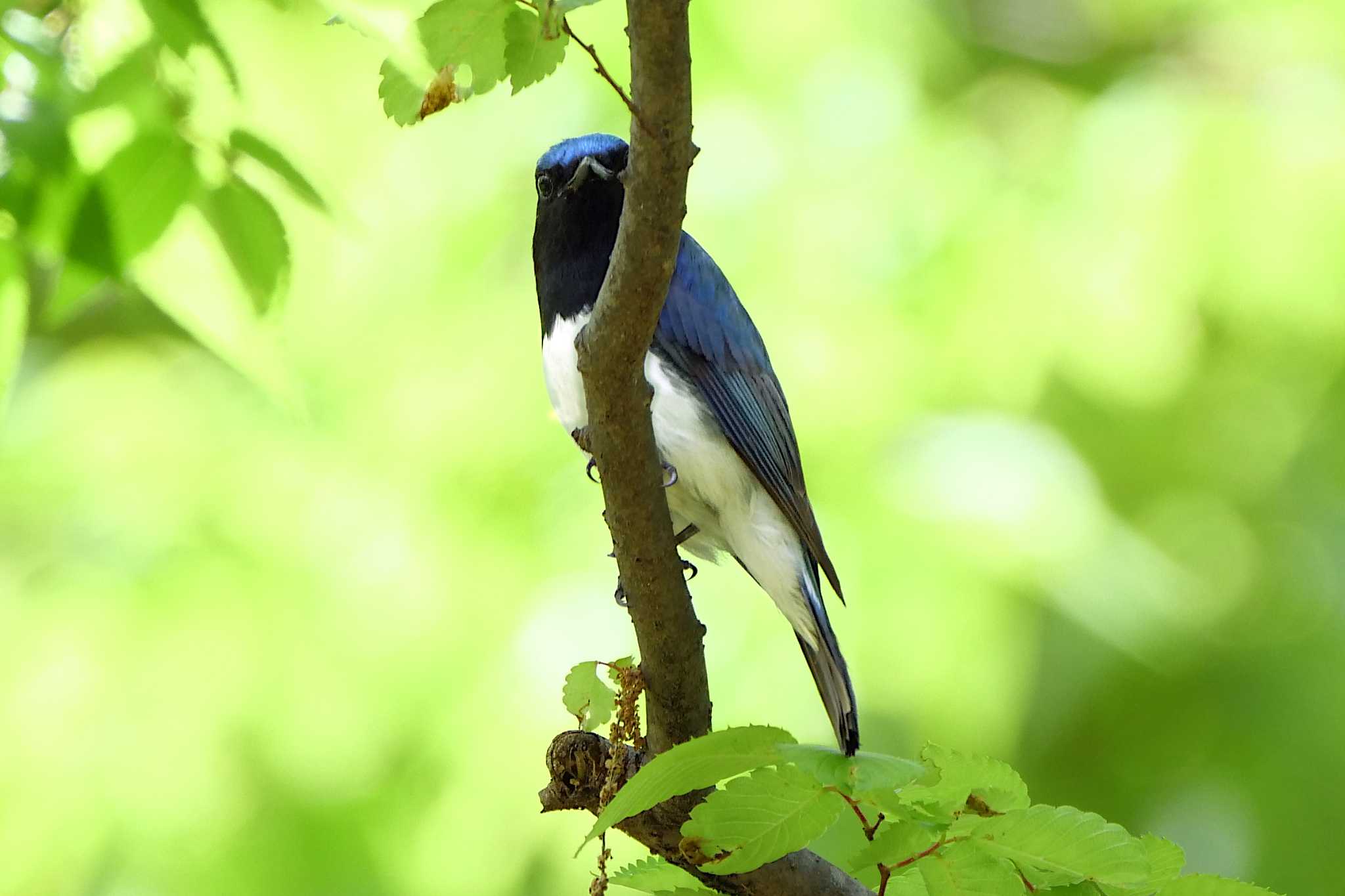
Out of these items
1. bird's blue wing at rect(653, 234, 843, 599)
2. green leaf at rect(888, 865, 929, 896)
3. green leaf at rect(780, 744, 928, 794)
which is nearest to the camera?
green leaf at rect(780, 744, 928, 794)

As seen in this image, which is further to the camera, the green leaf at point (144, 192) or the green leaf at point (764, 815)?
the green leaf at point (144, 192)

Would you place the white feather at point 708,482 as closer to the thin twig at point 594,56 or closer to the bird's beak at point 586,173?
the bird's beak at point 586,173

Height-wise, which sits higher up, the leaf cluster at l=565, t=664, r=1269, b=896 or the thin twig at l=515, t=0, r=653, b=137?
the thin twig at l=515, t=0, r=653, b=137

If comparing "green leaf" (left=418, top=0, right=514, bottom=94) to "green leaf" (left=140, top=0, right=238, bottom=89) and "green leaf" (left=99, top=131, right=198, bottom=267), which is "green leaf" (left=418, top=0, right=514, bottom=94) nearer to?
"green leaf" (left=140, top=0, right=238, bottom=89)

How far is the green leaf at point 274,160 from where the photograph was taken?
6.83 ft

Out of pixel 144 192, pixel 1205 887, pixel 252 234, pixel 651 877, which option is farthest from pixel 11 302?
pixel 1205 887

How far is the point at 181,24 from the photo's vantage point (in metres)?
2.04

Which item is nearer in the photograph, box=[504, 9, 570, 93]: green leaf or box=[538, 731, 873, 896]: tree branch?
box=[504, 9, 570, 93]: green leaf

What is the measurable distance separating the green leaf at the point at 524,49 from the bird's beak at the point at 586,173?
4.41 ft

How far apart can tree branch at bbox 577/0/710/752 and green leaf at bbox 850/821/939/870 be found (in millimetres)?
787

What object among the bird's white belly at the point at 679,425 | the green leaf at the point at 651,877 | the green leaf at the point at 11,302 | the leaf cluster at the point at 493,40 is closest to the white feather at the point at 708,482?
the bird's white belly at the point at 679,425

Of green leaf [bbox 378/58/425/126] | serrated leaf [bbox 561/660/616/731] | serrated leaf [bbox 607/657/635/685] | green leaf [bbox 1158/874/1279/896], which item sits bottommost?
green leaf [bbox 1158/874/1279/896]

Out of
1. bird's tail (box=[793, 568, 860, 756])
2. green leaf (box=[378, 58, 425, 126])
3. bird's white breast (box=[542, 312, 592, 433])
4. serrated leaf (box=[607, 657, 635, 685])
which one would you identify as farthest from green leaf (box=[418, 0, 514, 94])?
bird's tail (box=[793, 568, 860, 756])

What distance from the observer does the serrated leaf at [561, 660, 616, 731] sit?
2102 mm
